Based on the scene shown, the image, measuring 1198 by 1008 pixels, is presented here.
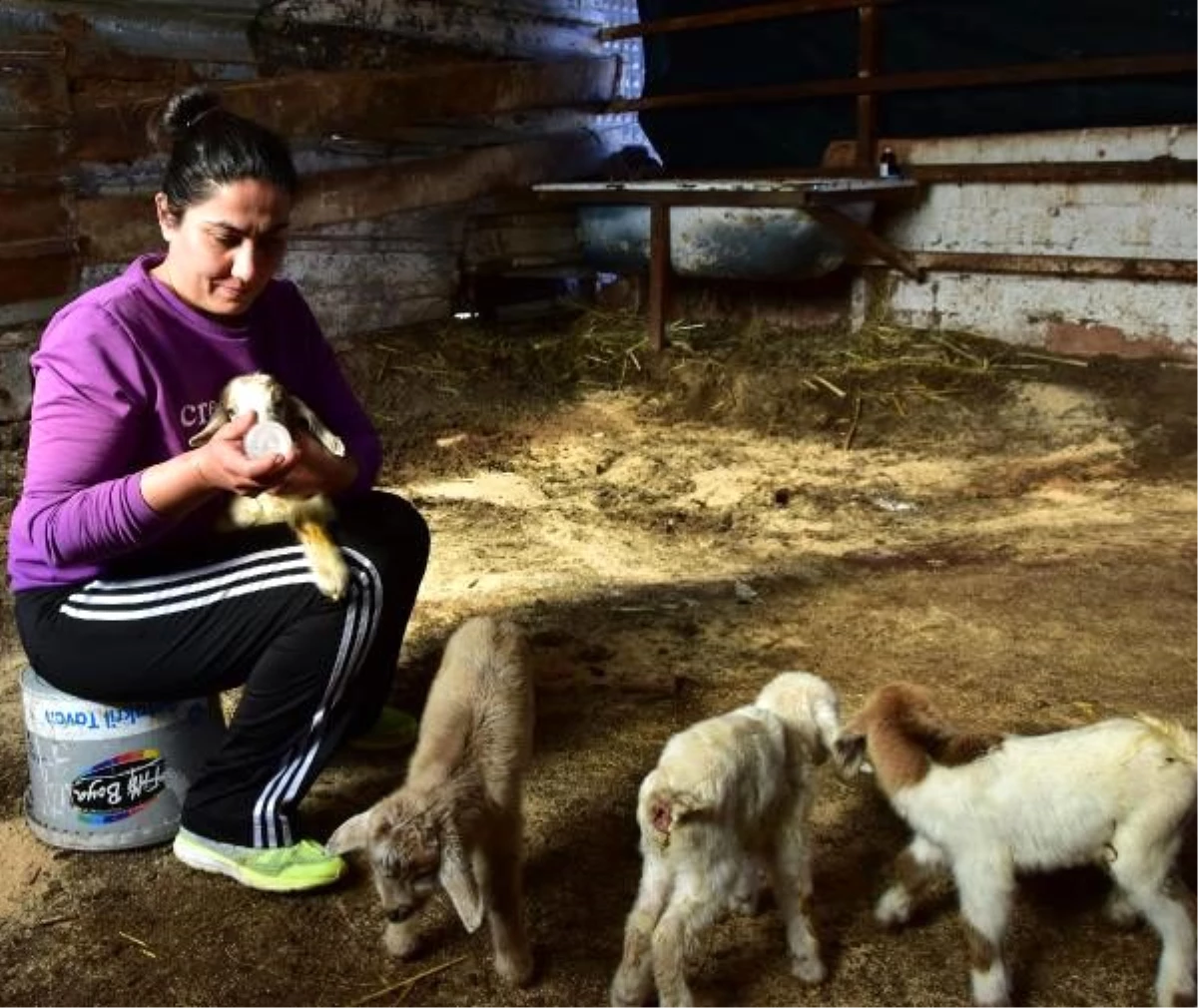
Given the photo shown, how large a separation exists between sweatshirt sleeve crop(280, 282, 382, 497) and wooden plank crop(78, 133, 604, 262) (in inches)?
159

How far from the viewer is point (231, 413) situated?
93.0 inches

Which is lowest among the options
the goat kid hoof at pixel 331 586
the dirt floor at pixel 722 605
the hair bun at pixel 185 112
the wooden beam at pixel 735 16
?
the dirt floor at pixel 722 605

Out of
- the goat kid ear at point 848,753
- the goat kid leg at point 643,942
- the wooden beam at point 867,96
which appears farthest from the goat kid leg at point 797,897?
the wooden beam at point 867,96

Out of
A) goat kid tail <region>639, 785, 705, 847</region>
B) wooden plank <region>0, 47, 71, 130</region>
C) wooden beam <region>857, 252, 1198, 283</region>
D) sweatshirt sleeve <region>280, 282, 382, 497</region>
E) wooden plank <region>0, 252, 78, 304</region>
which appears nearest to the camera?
goat kid tail <region>639, 785, 705, 847</region>

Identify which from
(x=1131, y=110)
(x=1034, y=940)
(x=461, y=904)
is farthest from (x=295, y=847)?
(x=1131, y=110)

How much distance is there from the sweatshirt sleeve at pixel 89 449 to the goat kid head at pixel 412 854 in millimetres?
719

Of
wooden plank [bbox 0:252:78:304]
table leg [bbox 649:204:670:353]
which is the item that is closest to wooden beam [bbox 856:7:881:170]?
table leg [bbox 649:204:670:353]

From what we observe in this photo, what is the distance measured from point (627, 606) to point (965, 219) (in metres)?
4.29

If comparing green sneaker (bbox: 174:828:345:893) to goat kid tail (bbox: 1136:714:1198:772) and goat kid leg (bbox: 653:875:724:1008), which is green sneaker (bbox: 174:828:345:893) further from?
goat kid tail (bbox: 1136:714:1198:772)

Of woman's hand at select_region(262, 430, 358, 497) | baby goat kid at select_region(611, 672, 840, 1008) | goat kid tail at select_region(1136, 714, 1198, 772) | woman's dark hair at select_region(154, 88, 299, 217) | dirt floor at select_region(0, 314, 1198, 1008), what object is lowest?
dirt floor at select_region(0, 314, 1198, 1008)

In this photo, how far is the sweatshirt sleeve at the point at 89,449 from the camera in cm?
216

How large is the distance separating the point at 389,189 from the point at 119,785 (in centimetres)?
566

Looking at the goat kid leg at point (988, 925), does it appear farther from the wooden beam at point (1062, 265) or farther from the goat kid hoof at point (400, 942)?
the wooden beam at point (1062, 265)

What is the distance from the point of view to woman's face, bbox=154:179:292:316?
2242 mm
